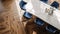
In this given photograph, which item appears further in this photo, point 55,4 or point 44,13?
point 55,4

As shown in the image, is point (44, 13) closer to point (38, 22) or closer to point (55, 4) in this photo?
point (38, 22)

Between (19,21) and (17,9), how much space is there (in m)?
0.52

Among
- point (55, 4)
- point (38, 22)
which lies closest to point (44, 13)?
point (38, 22)

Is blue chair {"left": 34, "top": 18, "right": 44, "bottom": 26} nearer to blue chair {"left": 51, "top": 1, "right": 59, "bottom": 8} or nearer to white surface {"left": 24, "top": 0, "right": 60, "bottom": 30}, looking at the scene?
white surface {"left": 24, "top": 0, "right": 60, "bottom": 30}

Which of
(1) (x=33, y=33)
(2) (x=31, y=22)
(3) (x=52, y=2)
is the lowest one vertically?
(1) (x=33, y=33)

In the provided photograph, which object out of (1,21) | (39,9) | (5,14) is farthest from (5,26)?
(39,9)

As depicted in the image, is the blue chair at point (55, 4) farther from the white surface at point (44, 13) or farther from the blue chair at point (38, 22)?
the blue chair at point (38, 22)

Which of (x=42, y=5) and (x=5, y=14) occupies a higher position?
(x=42, y=5)

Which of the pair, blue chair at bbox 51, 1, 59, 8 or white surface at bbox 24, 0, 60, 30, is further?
blue chair at bbox 51, 1, 59, 8

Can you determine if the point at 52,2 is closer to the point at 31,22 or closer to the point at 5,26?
the point at 31,22

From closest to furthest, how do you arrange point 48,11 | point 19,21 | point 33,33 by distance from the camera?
point 48,11 < point 33,33 < point 19,21

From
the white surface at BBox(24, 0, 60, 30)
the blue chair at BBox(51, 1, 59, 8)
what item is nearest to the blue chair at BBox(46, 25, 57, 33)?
the white surface at BBox(24, 0, 60, 30)

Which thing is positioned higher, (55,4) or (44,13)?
(55,4)

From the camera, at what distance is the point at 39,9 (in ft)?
7.12
